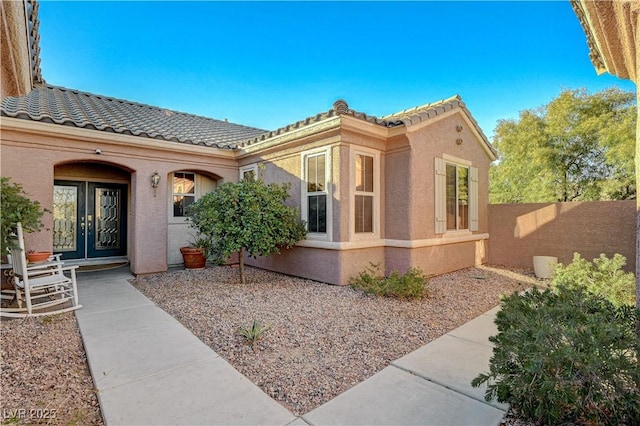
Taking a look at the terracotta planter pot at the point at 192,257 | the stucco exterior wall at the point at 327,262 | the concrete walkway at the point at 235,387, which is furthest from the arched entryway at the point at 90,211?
the concrete walkway at the point at 235,387

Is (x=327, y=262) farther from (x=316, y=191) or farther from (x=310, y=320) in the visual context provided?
(x=310, y=320)

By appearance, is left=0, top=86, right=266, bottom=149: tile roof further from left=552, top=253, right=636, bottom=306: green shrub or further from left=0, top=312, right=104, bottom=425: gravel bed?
left=552, top=253, right=636, bottom=306: green shrub

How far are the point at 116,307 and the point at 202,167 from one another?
203 inches

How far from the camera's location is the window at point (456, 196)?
8.30 metres

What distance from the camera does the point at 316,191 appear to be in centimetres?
766

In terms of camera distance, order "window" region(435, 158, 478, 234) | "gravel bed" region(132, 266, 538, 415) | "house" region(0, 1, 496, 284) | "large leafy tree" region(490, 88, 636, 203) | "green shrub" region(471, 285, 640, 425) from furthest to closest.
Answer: "large leafy tree" region(490, 88, 636, 203), "window" region(435, 158, 478, 234), "house" region(0, 1, 496, 284), "gravel bed" region(132, 266, 538, 415), "green shrub" region(471, 285, 640, 425)

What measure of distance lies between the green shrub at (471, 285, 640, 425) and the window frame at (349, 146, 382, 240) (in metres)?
4.86

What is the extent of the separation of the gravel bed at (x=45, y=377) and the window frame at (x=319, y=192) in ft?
15.8

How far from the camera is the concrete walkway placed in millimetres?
2500

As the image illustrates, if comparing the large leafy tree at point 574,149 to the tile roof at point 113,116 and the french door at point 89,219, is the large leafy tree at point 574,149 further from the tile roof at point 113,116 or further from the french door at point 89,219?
the french door at point 89,219

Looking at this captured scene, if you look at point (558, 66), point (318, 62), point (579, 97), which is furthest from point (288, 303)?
point (579, 97)

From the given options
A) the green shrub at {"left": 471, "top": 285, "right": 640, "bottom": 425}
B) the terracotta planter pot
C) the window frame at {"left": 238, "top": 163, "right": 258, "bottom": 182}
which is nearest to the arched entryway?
the terracotta planter pot

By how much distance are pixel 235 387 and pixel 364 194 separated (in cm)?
538

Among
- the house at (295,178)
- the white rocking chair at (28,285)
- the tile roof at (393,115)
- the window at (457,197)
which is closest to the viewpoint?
the white rocking chair at (28,285)
